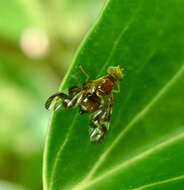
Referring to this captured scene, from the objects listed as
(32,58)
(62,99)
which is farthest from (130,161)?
(32,58)

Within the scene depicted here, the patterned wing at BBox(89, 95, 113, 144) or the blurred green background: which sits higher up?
the blurred green background

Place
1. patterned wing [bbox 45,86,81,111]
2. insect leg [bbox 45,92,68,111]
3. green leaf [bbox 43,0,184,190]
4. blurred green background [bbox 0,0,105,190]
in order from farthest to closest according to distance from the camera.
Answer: blurred green background [bbox 0,0,105,190], insect leg [bbox 45,92,68,111], patterned wing [bbox 45,86,81,111], green leaf [bbox 43,0,184,190]

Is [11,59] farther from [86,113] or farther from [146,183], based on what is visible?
[146,183]

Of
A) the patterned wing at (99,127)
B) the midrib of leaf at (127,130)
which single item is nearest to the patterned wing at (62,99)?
the patterned wing at (99,127)

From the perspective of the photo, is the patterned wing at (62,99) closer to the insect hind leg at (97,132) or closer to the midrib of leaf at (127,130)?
the insect hind leg at (97,132)

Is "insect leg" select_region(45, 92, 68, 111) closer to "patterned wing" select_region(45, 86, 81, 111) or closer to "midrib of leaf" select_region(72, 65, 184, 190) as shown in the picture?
"patterned wing" select_region(45, 86, 81, 111)

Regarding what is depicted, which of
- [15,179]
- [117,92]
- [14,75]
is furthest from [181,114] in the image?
[14,75]

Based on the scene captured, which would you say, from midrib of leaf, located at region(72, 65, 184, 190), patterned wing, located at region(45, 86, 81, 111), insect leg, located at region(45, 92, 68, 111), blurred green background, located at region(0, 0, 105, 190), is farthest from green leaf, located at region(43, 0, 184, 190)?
blurred green background, located at region(0, 0, 105, 190)
